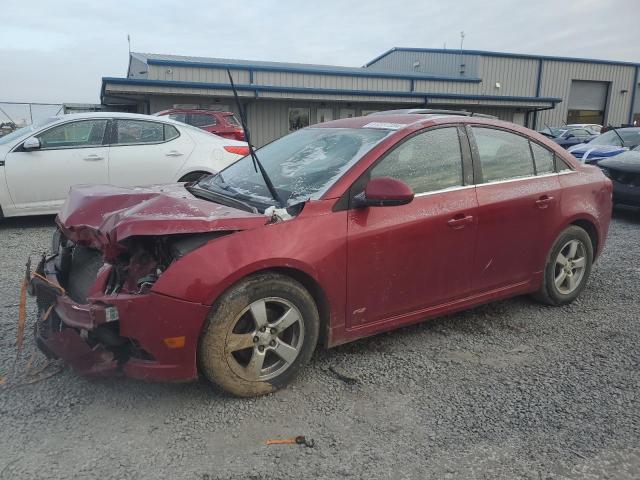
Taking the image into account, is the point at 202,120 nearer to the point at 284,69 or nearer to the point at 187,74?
the point at 187,74

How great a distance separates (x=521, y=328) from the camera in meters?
Result: 3.99

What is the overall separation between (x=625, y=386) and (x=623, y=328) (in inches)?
40.8

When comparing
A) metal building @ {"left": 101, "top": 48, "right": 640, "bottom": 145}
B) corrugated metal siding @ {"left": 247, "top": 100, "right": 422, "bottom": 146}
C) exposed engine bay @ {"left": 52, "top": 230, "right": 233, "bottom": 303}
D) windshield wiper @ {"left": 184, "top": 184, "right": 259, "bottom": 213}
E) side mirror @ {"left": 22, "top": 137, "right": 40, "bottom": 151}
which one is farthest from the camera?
corrugated metal siding @ {"left": 247, "top": 100, "right": 422, "bottom": 146}

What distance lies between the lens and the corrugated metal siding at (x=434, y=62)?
30.3 metres

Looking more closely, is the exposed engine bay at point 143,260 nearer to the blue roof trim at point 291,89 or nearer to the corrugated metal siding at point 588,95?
the blue roof trim at point 291,89

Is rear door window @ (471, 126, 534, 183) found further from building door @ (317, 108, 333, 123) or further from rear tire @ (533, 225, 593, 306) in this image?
building door @ (317, 108, 333, 123)

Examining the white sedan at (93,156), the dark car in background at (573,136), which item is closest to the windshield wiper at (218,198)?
the white sedan at (93,156)

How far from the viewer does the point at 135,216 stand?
2.73 m

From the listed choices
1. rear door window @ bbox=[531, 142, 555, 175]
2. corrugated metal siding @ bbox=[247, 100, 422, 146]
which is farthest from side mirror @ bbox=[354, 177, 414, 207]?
corrugated metal siding @ bbox=[247, 100, 422, 146]

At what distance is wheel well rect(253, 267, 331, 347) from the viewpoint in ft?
9.53

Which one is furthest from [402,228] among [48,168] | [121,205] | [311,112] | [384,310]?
[311,112]

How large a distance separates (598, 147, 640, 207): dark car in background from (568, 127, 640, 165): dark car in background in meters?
1.49

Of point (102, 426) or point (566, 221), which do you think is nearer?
point (102, 426)

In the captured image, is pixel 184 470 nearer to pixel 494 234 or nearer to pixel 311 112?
pixel 494 234
